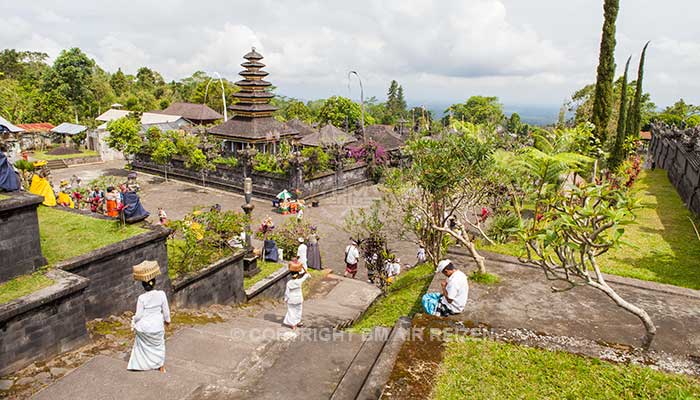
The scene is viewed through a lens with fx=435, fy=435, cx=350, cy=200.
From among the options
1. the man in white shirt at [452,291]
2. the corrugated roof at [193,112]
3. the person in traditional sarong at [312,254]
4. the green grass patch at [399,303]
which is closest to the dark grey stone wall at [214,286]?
the green grass patch at [399,303]

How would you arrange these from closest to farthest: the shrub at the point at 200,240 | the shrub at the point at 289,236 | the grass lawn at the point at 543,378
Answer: the grass lawn at the point at 543,378
the shrub at the point at 200,240
the shrub at the point at 289,236

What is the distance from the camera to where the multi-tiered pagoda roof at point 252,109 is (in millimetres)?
27719

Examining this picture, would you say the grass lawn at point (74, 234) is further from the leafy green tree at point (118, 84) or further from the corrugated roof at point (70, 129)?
the leafy green tree at point (118, 84)

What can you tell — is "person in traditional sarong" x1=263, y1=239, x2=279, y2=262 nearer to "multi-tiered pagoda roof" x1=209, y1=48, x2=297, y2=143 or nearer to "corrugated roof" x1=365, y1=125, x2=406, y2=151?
"multi-tiered pagoda roof" x1=209, y1=48, x2=297, y2=143

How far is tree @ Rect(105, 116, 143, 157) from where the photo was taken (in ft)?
85.3

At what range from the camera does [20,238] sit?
20.2 ft

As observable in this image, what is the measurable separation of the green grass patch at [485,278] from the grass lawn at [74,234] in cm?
643

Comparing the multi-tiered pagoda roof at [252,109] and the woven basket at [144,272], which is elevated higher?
the multi-tiered pagoda roof at [252,109]

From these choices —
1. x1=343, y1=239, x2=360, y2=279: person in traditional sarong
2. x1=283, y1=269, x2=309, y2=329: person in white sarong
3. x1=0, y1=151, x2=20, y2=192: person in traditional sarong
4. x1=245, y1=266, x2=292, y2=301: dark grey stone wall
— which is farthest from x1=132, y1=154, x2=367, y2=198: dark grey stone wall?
x1=0, y1=151, x2=20, y2=192: person in traditional sarong

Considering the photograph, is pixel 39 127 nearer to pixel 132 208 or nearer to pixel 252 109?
pixel 252 109

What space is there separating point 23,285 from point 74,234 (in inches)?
81.4

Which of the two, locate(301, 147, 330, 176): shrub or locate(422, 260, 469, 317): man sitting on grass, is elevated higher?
locate(301, 147, 330, 176): shrub

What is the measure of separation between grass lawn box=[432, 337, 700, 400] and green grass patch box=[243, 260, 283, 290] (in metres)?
6.36

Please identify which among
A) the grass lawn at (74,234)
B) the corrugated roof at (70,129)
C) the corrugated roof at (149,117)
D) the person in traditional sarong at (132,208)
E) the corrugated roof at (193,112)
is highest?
the corrugated roof at (193,112)
